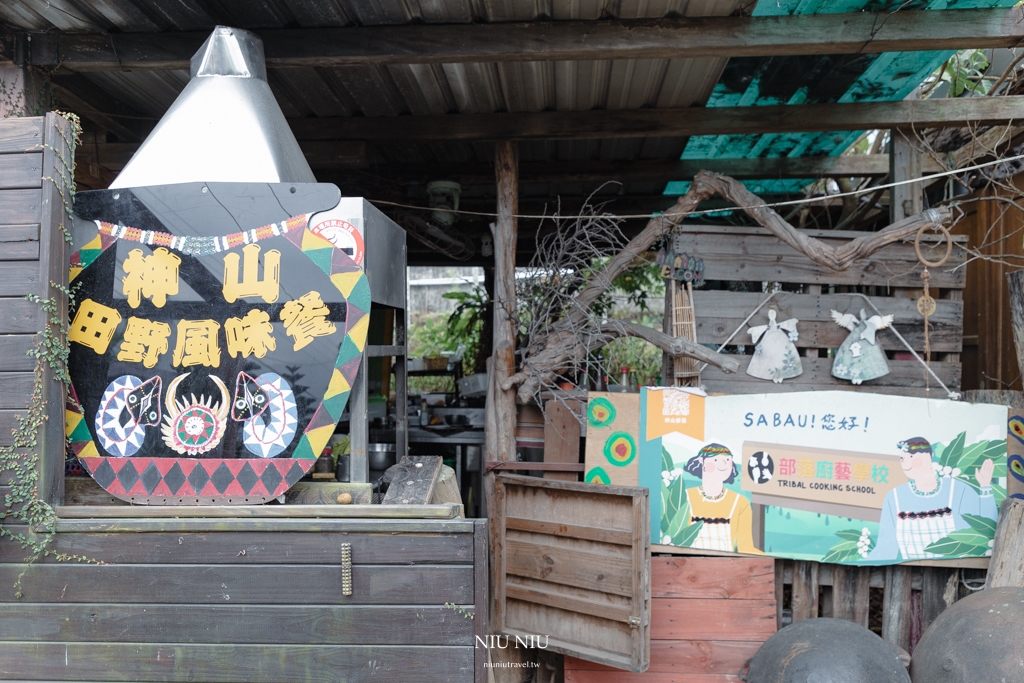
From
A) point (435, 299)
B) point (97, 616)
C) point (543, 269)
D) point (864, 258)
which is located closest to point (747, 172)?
point (864, 258)

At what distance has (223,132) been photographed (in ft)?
13.2

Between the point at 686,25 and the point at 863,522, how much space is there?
3758 mm

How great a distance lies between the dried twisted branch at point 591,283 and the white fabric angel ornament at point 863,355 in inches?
20.4

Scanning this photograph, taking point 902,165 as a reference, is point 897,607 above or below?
below

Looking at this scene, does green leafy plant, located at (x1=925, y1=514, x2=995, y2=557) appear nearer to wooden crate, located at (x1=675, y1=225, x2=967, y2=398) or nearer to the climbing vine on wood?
wooden crate, located at (x1=675, y1=225, x2=967, y2=398)

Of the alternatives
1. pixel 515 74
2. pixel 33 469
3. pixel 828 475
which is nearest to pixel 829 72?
pixel 515 74

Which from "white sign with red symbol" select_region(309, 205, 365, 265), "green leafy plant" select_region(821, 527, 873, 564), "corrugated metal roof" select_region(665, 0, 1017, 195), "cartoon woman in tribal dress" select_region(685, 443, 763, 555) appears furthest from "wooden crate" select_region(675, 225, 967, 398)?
"white sign with red symbol" select_region(309, 205, 365, 265)

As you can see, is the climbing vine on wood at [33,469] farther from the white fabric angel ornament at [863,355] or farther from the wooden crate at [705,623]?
the white fabric angel ornament at [863,355]

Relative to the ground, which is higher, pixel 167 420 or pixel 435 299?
pixel 435 299

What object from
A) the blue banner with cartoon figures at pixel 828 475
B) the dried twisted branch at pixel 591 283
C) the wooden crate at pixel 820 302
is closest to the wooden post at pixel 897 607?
the blue banner with cartoon figures at pixel 828 475

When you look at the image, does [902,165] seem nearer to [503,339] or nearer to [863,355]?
[863,355]

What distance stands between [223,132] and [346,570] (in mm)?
2610

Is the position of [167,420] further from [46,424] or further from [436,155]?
[436,155]

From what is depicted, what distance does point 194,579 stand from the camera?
330 cm
